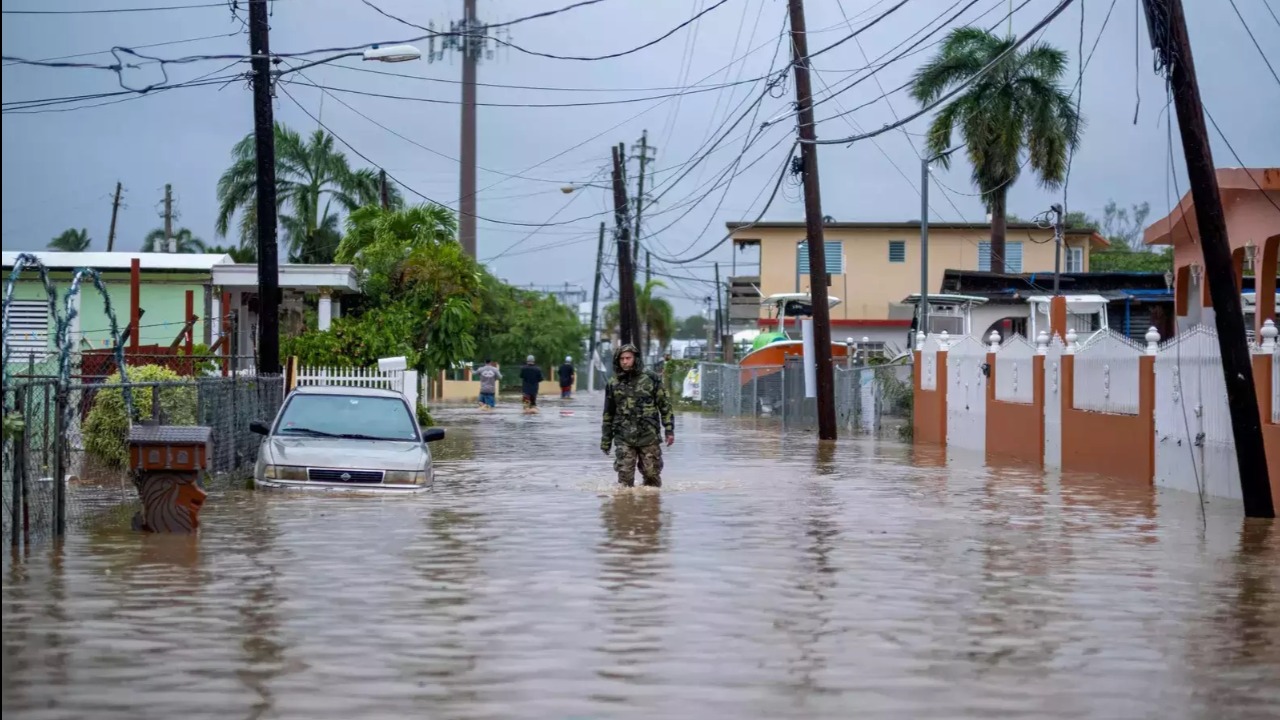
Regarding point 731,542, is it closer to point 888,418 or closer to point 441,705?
point 441,705

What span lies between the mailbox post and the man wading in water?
5.50 m

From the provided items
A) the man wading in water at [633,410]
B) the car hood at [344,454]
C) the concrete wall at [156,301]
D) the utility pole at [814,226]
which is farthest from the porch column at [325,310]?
the man wading in water at [633,410]

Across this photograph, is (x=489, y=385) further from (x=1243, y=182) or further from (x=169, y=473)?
(x=169, y=473)

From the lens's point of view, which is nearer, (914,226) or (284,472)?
(284,472)

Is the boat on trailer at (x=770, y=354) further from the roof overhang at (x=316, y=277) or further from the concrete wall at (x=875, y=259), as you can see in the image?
the concrete wall at (x=875, y=259)

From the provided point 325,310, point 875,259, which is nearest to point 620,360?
point 325,310

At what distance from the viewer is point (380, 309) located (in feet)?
119

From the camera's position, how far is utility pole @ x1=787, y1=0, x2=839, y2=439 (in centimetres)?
2988

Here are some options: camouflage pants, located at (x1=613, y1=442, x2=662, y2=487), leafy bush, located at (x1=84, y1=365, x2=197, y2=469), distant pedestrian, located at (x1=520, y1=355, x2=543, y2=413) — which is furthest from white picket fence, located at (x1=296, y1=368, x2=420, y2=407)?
distant pedestrian, located at (x1=520, y1=355, x2=543, y2=413)

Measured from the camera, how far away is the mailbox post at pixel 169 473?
12922 millimetres

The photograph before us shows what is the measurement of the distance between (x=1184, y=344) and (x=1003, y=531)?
18.2ft

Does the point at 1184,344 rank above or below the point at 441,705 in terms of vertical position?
above

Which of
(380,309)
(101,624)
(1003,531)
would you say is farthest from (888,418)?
(101,624)

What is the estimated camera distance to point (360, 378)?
30.9 meters
